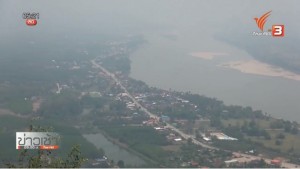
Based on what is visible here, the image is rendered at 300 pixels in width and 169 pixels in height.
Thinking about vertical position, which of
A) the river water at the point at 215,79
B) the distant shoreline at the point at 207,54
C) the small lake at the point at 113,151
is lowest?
the small lake at the point at 113,151

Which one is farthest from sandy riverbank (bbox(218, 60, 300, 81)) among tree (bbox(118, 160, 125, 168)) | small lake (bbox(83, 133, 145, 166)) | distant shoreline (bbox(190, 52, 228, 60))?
tree (bbox(118, 160, 125, 168))

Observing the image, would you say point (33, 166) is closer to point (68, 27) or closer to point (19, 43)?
point (19, 43)

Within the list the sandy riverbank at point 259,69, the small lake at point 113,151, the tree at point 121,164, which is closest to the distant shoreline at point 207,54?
the sandy riverbank at point 259,69

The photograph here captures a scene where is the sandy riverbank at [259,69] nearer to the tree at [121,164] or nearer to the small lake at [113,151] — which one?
the small lake at [113,151]

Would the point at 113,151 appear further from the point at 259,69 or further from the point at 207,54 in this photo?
the point at 207,54

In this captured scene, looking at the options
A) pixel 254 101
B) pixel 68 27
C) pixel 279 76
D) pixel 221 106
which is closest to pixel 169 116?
pixel 221 106
